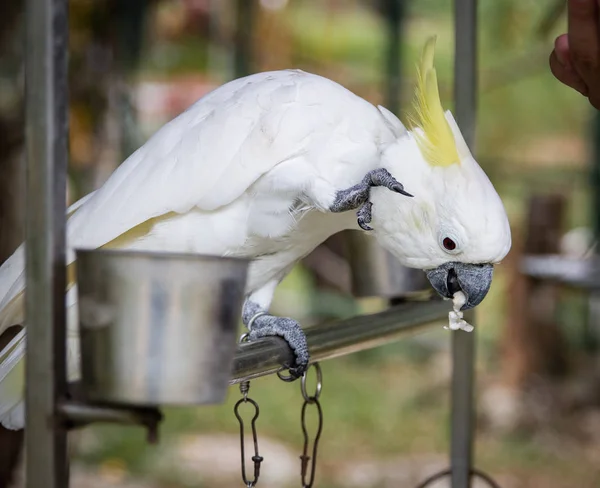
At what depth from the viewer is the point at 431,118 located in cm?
120

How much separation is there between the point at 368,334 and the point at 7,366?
526 millimetres

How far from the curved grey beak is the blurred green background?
249 centimetres

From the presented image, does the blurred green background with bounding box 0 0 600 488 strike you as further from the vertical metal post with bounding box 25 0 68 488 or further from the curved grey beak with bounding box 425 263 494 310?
the vertical metal post with bounding box 25 0 68 488

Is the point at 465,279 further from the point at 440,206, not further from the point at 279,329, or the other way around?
the point at 279,329

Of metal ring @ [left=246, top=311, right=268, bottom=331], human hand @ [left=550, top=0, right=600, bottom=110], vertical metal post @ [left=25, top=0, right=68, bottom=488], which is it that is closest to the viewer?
vertical metal post @ [left=25, top=0, right=68, bottom=488]

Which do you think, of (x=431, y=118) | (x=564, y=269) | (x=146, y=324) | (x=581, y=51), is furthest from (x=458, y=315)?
(x=564, y=269)

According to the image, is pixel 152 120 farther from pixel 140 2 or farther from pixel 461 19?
pixel 461 19

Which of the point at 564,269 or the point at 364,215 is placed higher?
the point at 564,269

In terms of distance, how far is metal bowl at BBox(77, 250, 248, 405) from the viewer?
0.75 meters

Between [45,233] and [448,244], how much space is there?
0.65 metres

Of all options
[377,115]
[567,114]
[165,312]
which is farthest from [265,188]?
[567,114]

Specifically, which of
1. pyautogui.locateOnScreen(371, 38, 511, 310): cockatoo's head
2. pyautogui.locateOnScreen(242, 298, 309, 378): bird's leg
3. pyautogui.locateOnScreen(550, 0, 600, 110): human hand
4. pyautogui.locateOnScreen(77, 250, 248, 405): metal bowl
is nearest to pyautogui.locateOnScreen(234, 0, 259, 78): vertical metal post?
pyautogui.locateOnScreen(242, 298, 309, 378): bird's leg

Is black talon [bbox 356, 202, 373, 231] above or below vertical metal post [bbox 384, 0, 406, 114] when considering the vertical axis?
below

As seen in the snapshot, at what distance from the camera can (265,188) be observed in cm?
133
